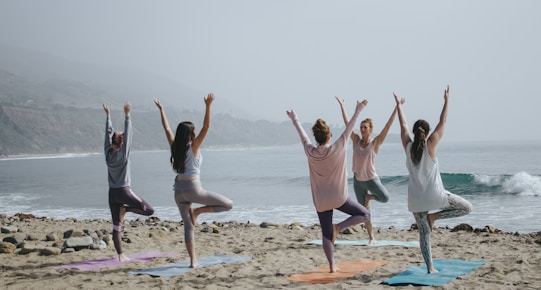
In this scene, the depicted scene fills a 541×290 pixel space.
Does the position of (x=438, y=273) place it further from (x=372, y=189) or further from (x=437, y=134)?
(x=372, y=189)

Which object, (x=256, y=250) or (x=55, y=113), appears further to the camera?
(x=55, y=113)

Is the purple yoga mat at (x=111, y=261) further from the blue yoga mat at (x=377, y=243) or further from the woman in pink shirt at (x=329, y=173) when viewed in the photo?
the woman in pink shirt at (x=329, y=173)

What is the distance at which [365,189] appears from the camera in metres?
8.87

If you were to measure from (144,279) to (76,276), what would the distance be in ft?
3.41

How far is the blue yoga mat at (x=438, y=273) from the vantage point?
6105mm

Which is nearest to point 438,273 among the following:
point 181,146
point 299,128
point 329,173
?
point 329,173

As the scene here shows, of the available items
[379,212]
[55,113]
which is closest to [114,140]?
[379,212]

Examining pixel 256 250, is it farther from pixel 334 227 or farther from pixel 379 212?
pixel 379 212

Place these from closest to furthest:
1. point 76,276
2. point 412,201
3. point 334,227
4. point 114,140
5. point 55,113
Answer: point 412,201
point 334,227
point 76,276
point 114,140
point 55,113

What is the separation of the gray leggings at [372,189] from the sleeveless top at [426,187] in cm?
263

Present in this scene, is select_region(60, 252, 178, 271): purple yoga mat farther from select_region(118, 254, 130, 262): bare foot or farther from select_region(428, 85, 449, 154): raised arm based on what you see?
select_region(428, 85, 449, 154): raised arm

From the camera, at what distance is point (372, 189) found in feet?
28.8

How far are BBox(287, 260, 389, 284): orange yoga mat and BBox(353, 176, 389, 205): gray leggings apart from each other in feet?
4.77

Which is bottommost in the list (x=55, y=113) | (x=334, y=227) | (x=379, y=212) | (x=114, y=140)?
(x=379, y=212)
